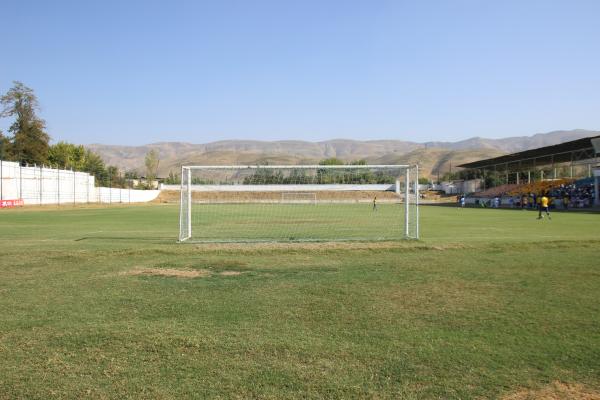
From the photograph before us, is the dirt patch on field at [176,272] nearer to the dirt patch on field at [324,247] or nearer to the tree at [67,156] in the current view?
the dirt patch on field at [324,247]

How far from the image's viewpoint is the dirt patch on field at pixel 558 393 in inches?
155

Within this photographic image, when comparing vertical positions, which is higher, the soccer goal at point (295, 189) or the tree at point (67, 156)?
the tree at point (67, 156)

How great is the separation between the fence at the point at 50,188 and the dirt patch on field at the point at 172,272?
49085 millimetres

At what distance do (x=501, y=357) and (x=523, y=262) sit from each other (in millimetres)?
7076

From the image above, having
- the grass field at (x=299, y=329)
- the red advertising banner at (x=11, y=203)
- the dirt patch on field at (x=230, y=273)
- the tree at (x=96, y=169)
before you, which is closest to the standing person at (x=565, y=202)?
the grass field at (x=299, y=329)

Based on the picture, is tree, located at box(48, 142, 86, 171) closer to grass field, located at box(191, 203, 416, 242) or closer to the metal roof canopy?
grass field, located at box(191, 203, 416, 242)

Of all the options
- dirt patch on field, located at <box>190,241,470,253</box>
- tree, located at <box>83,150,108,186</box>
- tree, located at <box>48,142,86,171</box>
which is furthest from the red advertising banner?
dirt patch on field, located at <box>190,241,470,253</box>

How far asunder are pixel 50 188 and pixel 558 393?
6418cm

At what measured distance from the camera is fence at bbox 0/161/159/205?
52.2m

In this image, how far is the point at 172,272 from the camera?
392 inches

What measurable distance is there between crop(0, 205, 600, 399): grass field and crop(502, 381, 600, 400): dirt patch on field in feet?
0.13

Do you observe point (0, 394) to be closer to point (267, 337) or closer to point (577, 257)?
point (267, 337)

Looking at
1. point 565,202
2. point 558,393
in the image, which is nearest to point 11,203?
point 565,202

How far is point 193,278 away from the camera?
9305 mm
